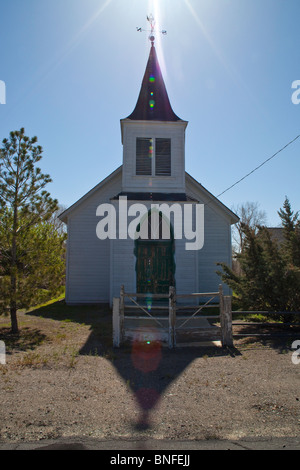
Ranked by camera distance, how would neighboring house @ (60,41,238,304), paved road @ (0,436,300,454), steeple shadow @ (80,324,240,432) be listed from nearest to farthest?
1. paved road @ (0,436,300,454)
2. steeple shadow @ (80,324,240,432)
3. neighboring house @ (60,41,238,304)

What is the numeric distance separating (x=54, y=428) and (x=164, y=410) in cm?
140

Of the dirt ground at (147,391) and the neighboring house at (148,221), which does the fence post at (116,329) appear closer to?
the dirt ground at (147,391)

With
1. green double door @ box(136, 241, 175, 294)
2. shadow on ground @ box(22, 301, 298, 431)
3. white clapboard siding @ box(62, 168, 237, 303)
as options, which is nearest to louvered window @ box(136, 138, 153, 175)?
white clapboard siding @ box(62, 168, 237, 303)

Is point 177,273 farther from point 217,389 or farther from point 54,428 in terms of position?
point 54,428

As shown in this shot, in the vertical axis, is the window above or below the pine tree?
above

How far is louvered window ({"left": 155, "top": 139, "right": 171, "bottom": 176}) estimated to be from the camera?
1426cm

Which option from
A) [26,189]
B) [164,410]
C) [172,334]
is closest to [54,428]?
[164,410]

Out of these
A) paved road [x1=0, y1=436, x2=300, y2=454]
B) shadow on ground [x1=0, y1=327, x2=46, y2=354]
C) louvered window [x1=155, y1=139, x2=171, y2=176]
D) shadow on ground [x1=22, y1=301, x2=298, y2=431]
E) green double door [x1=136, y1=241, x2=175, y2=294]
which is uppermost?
louvered window [x1=155, y1=139, x2=171, y2=176]

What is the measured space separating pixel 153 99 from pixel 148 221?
658 centimetres

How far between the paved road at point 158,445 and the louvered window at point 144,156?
39.0 feet

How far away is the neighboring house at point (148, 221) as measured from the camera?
13.0 meters

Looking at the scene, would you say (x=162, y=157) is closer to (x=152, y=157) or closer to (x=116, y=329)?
(x=152, y=157)

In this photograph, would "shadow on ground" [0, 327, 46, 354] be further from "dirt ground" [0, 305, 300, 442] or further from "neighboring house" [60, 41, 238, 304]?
"neighboring house" [60, 41, 238, 304]

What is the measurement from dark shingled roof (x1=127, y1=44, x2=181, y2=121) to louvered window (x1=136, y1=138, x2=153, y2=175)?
119 cm
